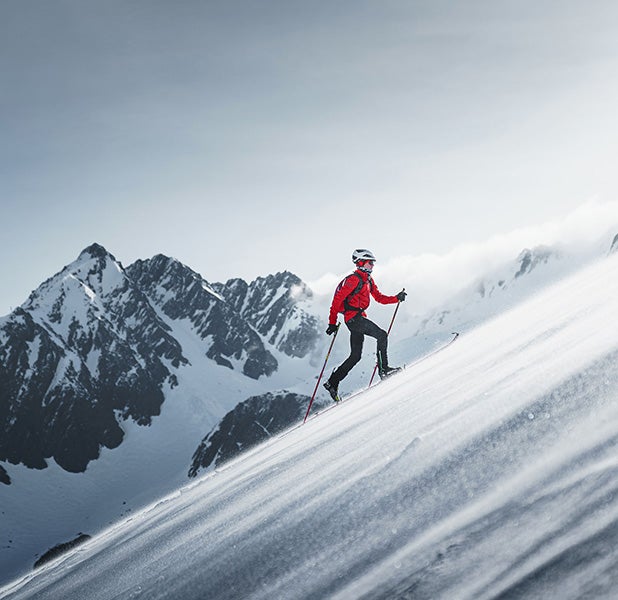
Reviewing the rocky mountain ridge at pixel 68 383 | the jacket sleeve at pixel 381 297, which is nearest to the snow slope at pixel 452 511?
the jacket sleeve at pixel 381 297

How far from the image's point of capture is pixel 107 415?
548ft

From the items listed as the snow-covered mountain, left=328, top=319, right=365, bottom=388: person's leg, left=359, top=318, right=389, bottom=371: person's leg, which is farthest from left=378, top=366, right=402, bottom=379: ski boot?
the snow-covered mountain

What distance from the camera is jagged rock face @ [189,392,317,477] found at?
440 ft

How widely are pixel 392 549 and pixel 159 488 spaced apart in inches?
6179

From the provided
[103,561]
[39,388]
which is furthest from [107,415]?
[103,561]

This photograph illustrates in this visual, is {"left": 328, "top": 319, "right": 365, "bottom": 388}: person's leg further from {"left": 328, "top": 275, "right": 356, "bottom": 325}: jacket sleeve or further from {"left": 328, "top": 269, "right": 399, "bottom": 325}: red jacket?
{"left": 328, "top": 275, "right": 356, "bottom": 325}: jacket sleeve

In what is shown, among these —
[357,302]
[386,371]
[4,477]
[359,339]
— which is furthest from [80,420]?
[357,302]

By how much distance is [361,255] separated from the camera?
410 inches

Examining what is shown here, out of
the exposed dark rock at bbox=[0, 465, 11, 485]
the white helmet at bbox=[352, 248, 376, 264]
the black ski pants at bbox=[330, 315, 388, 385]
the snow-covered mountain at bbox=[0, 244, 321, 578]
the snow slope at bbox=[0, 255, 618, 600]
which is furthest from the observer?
the exposed dark rock at bbox=[0, 465, 11, 485]

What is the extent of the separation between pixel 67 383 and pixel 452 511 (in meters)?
182

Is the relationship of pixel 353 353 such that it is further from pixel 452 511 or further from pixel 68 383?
pixel 68 383

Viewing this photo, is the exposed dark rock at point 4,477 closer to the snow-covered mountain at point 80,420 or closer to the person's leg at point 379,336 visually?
the snow-covered mountain at point 80,420

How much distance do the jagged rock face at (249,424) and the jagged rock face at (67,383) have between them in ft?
140

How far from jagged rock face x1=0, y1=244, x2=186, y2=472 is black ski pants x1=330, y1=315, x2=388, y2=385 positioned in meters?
169
